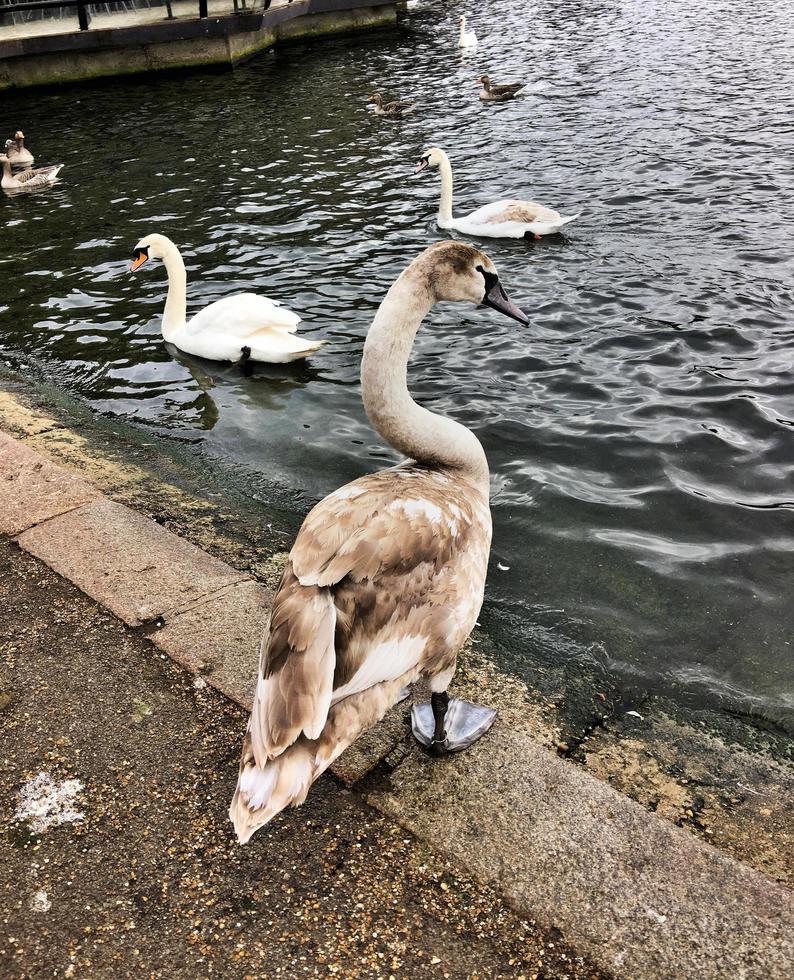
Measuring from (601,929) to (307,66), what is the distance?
72.5 feet

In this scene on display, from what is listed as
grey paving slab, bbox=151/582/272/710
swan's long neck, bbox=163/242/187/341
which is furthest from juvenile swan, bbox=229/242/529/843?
swan's long neck, bbox=163/242/187/341

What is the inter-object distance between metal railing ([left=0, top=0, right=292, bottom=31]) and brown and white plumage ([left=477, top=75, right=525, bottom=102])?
906cm

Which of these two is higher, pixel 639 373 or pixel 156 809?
pixel 156 809

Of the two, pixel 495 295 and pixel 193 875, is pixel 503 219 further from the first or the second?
pixel 193 875

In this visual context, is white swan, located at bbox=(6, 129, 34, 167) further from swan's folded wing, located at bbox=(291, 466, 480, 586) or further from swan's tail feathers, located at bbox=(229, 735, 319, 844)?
swan's tail feathers, located at bbox=(229, 735, 319, 844)

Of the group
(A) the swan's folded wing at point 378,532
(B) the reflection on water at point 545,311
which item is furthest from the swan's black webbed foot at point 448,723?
(B) the reflection on water at point 545,311

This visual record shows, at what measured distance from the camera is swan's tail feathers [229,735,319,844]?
238 cm

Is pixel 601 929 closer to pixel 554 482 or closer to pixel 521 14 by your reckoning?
pixel 554 482

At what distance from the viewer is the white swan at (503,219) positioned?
32.1 ft

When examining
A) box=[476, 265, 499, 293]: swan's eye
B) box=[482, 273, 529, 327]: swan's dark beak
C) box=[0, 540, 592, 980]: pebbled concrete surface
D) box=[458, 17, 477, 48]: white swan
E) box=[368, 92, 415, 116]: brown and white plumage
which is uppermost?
box=[476, 265, 499, 293]: swan's eye

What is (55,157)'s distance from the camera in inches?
584

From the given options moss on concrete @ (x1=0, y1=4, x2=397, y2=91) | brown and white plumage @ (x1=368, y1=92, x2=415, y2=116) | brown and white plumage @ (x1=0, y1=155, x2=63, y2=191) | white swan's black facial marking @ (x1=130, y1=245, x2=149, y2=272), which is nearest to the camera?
white swan's black facial marking @ (x1=130, y1=245, x2=149, y2=272)

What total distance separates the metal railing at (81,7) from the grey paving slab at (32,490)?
1961 centimetres

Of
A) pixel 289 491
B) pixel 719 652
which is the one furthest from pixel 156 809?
pixel 289 491
